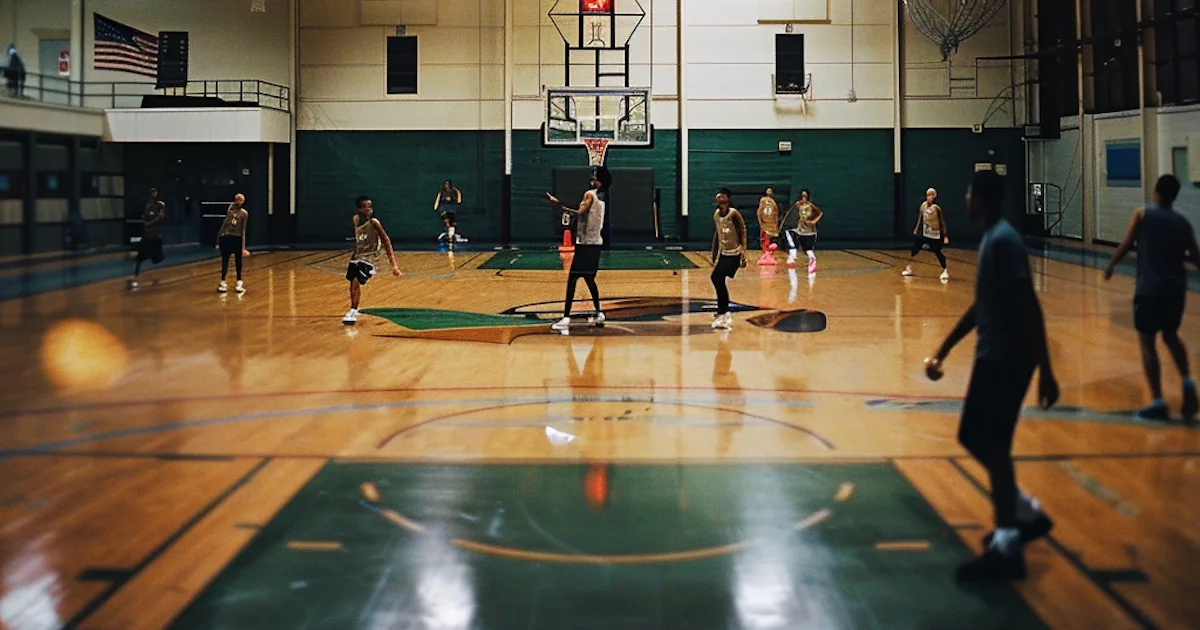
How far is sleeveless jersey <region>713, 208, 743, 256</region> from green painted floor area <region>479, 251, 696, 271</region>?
9.89m

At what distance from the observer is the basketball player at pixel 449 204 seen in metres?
31.5

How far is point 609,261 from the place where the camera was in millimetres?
26609

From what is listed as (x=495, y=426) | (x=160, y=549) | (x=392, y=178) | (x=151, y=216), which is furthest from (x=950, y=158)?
(x=160, y=549)

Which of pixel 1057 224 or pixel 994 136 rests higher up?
pixel 994 136

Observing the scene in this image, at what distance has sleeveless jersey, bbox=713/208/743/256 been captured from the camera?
45.7ft

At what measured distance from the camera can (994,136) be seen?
3469 centimetres

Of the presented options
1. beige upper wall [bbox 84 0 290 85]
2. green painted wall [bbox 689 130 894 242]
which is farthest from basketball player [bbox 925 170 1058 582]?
beige upper wall [bbox 84 0 290 85]

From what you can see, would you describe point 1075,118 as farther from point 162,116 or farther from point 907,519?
point 907,519

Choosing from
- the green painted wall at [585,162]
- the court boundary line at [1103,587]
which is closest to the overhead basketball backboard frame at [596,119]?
the green painted wall at [585,162]

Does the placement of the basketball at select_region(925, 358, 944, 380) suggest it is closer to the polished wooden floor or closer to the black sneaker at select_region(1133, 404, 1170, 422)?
the polished wooden floor

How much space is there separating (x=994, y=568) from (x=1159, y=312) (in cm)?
429

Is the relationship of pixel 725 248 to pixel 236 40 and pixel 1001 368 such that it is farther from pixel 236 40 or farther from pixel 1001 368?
pixel 236 40

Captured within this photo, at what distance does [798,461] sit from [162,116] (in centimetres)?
2885

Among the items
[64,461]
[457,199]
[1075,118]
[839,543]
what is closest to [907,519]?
[839,543]
